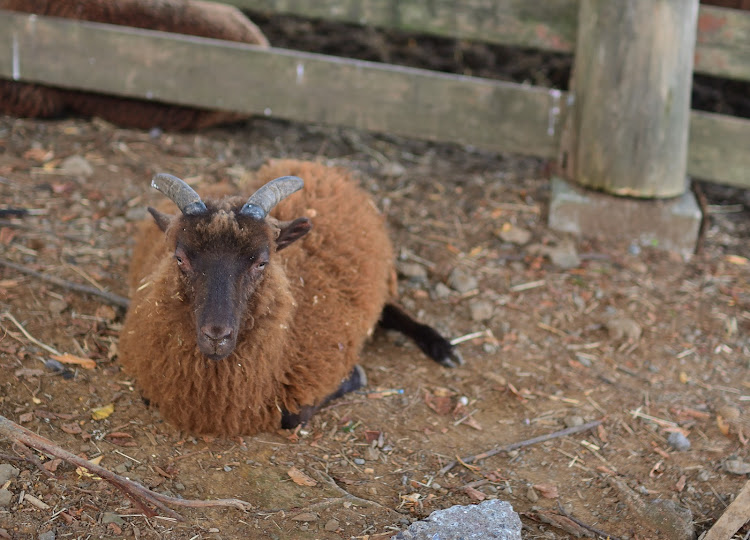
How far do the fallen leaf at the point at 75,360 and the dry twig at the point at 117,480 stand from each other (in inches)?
27.5

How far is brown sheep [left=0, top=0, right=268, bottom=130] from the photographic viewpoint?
6.34 meters

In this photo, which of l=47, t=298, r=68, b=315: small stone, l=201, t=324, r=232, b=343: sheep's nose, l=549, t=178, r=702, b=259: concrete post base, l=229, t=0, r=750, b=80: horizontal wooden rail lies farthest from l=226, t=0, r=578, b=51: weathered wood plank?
l=201, t=324, r=232, b=343: sheep's nose

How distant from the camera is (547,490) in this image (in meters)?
3.68

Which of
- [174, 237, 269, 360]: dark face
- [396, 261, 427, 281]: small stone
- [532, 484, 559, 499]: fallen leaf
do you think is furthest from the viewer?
[396, 261, 427, 281]: small stone

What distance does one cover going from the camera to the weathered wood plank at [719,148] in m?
5.69

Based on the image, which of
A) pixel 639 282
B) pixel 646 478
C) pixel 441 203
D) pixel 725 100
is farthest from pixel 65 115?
pixel 725 100

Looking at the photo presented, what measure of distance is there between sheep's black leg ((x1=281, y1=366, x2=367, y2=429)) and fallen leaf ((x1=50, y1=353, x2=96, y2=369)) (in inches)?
41.6

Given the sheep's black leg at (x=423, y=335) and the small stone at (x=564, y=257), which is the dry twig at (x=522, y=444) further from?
the small stone at (x=564, y=257)

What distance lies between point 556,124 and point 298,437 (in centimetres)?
316

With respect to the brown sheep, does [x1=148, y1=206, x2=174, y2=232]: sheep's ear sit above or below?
below

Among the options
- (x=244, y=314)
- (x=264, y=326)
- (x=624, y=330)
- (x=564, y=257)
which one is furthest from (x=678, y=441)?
(x=244, y=314)

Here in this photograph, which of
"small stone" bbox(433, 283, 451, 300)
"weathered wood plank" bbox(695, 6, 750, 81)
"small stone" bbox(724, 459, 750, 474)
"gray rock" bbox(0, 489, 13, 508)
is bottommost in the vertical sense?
"small stone" bbox(724, 459, 750, 474)

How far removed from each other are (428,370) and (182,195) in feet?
5.92

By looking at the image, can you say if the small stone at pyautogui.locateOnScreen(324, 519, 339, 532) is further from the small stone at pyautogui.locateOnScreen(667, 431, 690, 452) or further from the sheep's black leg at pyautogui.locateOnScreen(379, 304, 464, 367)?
the small stone at pyautogui.locateOnScreen(667, 431, 690, 452)
